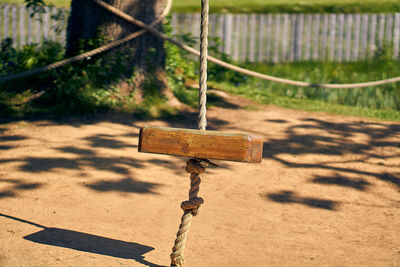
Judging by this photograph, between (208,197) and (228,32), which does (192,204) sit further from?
(228,32)

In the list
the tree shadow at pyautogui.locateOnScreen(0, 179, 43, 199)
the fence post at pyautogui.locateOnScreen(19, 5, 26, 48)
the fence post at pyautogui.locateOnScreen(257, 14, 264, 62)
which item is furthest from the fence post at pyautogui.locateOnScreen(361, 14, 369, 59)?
the tree shadow at pyautogui.locateOnScreen(0, 179, 43, 199)

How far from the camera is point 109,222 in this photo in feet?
12.5

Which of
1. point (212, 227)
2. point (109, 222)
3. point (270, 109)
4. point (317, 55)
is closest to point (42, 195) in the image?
point (109, 222)

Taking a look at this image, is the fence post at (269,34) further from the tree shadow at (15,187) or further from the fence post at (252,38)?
the tree shadow at (15,187)

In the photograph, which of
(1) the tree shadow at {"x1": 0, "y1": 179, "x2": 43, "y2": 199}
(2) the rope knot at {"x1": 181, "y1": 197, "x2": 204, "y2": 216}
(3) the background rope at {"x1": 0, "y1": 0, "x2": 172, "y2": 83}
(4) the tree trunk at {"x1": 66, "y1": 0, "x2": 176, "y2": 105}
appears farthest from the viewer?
(4) the tree trunk at {"x1": 66, "y1": 0, "x2": 176, "y2": 105}

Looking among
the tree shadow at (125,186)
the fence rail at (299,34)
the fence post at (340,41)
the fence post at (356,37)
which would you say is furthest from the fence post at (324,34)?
the tree shadow at (125,186)

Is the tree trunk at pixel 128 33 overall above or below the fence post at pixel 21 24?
below

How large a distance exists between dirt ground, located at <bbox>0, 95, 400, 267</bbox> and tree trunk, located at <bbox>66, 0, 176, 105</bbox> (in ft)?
1.99

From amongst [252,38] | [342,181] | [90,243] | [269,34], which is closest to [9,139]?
[90,243]

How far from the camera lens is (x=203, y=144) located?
2.80m

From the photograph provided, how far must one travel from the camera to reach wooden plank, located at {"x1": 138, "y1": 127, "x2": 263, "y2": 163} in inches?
107

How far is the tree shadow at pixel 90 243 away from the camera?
3.26 m

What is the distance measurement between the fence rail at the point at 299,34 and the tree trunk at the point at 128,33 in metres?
4.52

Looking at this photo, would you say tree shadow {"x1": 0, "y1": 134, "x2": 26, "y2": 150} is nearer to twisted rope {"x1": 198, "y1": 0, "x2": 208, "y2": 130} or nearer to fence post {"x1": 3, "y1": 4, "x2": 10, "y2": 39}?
twisted rope {"x1": 198, "y1": 0, "x2": 208, "y2": 130}
